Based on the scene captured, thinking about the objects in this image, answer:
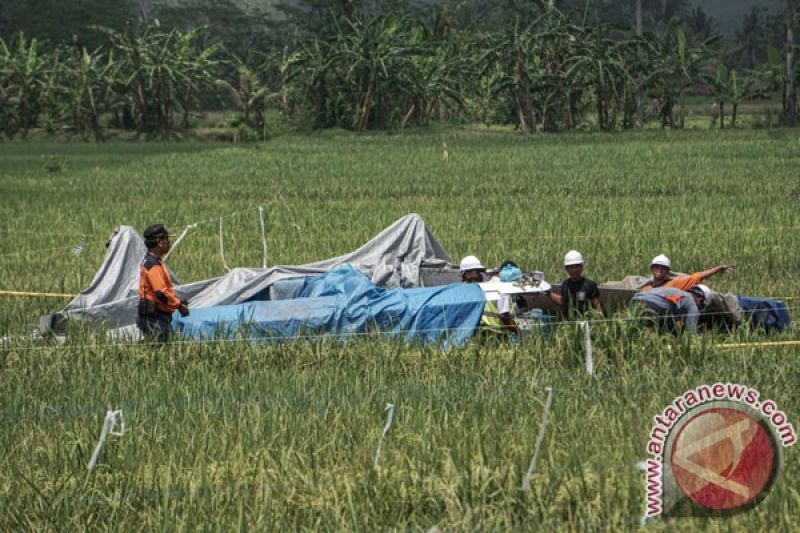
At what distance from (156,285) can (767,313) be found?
4255 millimetres

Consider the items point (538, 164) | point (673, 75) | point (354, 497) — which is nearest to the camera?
point (354, 497)

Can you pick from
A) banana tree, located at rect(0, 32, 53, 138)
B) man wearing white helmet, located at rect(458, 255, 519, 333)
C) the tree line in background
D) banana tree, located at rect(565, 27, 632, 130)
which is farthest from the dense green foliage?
banana tree, located at rect(0, 32, 53, 138)

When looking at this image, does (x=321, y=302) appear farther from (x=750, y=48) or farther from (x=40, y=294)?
(x=750, y=48)

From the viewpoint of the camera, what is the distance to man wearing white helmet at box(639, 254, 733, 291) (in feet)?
30.1

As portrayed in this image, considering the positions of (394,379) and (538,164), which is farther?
(538,164)

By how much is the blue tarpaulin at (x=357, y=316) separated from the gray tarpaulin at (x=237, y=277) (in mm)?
868

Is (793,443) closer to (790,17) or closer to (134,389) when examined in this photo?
(134,389)

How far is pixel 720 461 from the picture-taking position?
16.7 feet

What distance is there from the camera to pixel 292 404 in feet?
22.8

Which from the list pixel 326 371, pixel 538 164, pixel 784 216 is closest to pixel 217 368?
pixel 326 371

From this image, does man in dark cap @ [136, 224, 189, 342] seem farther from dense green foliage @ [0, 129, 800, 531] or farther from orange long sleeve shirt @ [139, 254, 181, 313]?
dense green foliage @ [0, 129, 800, 531]

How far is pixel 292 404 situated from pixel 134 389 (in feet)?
3.72

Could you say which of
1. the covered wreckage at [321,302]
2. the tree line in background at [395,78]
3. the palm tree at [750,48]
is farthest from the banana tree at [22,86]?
the palm tree at [750,48]

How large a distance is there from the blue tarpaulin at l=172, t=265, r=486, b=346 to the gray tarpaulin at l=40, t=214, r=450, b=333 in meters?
0.87
